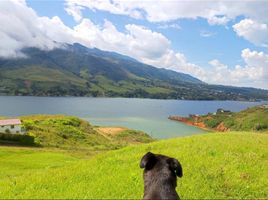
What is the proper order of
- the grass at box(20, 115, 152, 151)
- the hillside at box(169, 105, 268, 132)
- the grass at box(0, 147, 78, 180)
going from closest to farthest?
the grass at box(0, 147, 78, 180) → the grass at box(20, 115, 152, 151) → the hillside at box(169, 105, 268, 132)

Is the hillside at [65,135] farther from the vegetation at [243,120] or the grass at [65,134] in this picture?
the vegetation at [243,120]

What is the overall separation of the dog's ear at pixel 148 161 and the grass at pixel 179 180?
4.94 meters

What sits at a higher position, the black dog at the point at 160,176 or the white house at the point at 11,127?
the black dog at the point at 160,176

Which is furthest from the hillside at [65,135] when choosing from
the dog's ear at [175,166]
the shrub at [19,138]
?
the dog's ear at [175,166]

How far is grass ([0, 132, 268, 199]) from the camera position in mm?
13586

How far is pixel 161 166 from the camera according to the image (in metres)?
8.27

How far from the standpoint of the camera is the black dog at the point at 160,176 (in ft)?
25.6

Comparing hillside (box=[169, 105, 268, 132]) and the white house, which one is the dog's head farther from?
hillside (box=[169, 105, 268, 132])

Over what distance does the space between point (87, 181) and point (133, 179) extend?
186 centimetres

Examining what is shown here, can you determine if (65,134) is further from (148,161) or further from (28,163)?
(148,161)

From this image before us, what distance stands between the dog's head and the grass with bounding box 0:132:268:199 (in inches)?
195

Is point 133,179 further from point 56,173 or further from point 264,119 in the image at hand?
point 264,119

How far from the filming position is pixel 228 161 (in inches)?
680

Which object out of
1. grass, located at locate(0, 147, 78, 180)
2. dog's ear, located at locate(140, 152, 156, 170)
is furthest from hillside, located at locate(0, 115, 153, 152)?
dog's ear, located at locate(140, 152, 156, 170)
